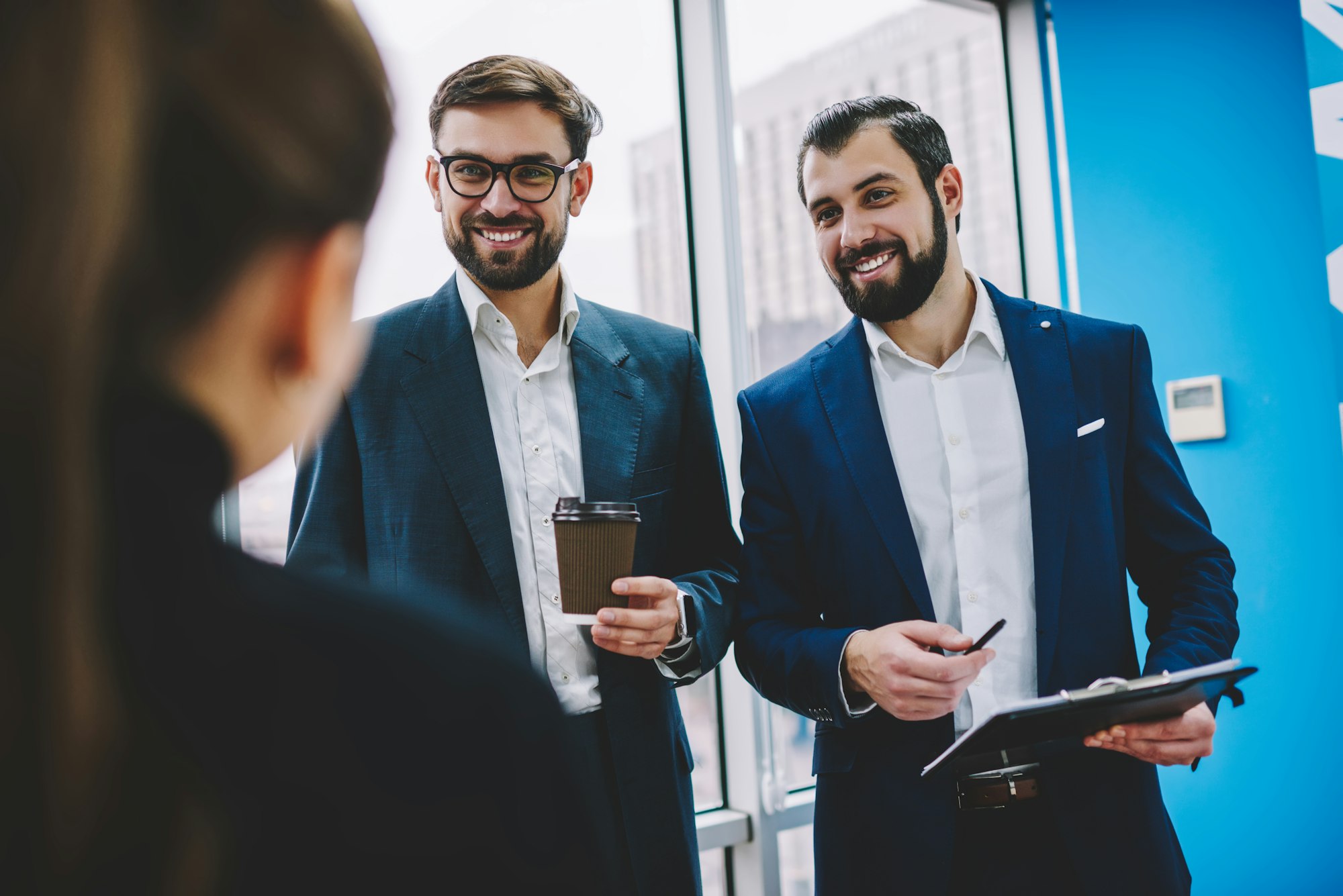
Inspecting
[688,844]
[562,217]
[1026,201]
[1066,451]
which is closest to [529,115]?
[562,217]

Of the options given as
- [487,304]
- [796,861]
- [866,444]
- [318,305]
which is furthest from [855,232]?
[796,861]

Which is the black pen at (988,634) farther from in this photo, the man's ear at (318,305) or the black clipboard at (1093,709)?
the man's ear at (318,305)

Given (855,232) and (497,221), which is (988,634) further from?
(497,221)

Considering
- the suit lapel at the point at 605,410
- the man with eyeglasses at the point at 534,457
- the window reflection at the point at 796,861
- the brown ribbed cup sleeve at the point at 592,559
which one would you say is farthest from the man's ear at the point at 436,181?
the window reflection at the point at 796,861

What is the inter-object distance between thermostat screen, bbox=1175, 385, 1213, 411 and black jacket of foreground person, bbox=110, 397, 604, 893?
2921 millimetres

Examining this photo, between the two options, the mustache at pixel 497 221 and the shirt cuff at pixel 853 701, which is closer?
the shirt cuff at pixel 853 701

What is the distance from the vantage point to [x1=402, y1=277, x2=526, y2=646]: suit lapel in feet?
5.56

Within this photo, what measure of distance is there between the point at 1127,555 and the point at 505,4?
2150 mm

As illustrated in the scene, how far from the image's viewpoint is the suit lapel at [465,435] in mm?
1695

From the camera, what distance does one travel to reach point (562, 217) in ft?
6.12

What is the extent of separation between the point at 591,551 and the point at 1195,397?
2253 mm

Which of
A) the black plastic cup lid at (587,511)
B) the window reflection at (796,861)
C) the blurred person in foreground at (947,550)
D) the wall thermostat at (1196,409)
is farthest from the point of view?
the window reflection at (796,861)

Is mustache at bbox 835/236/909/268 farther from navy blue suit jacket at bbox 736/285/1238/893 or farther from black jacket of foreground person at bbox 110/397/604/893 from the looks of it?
black jacket of foreground person at bbox 110/397/604/893

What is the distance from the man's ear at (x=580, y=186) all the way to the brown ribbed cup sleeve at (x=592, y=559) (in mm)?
776
